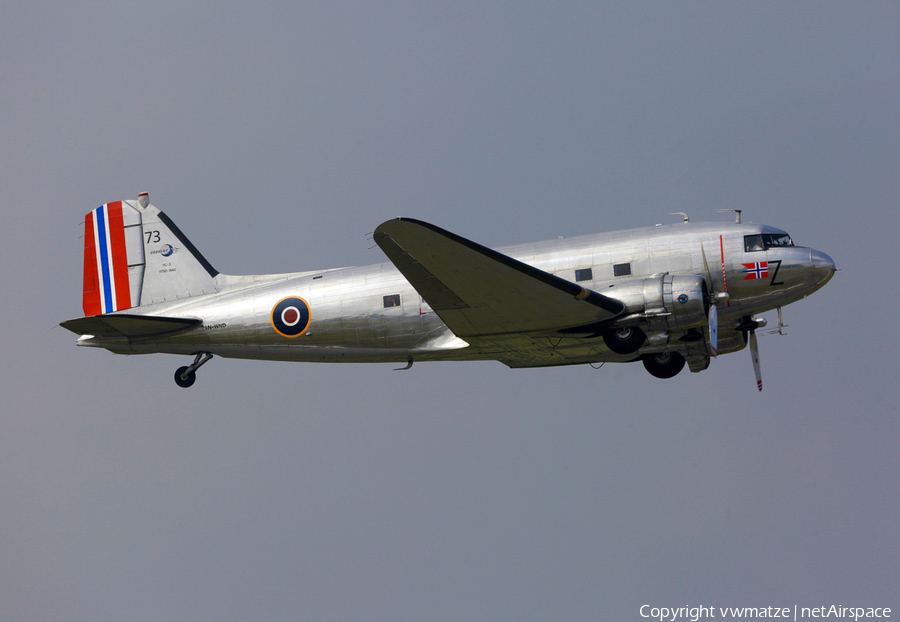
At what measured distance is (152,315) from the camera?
70.3 feet

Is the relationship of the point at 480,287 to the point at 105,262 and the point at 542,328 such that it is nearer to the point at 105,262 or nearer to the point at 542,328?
the point at 542,328

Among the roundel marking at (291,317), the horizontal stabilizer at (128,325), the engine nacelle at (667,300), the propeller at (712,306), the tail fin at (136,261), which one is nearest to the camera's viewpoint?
the engine nacelle at (667,300)

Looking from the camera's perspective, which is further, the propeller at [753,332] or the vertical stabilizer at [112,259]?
the vertical stabilizer at [112,259]

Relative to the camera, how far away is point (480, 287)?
17.3 m

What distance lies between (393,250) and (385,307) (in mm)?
3023

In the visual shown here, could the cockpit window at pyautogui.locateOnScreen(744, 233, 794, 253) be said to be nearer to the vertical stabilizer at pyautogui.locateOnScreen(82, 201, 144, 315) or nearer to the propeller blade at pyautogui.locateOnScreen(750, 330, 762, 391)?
the propeller blade at pyautogui.locateOnScreen(750, 330, 762, 391)

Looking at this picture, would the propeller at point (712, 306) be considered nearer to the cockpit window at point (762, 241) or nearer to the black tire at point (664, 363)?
the cockpit window at point (762, 241)

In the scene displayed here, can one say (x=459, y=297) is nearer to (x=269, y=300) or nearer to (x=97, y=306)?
(x=269, y=300)

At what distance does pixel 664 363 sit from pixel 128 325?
11.5 meters

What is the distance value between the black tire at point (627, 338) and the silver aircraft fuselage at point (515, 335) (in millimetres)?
205

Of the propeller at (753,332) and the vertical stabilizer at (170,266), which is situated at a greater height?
the vertical stabilizer at (170,266)

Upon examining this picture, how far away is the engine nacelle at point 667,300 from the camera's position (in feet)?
57.1

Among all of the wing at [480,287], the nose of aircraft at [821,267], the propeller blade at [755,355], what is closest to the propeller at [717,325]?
the propeller blade at [755,355]

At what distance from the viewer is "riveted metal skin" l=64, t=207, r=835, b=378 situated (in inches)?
706
